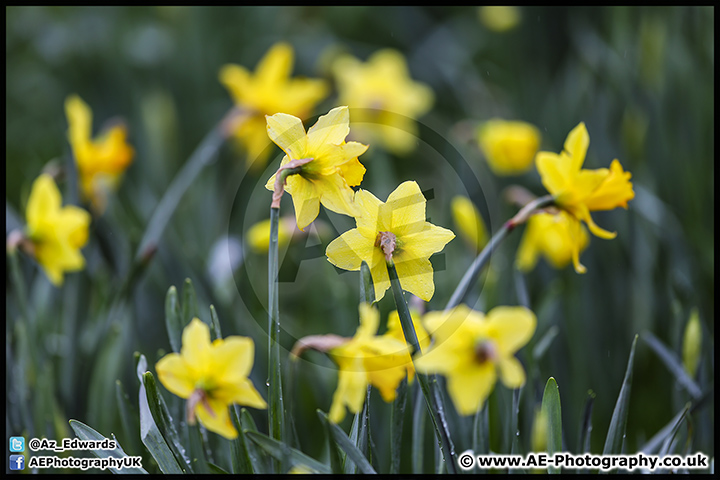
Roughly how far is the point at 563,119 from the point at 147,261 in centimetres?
156

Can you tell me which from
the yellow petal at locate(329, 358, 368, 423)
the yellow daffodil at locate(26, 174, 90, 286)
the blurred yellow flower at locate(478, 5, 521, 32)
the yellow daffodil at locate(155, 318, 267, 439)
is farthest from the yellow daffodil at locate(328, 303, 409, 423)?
the blurred yellow flower at locate(478, 5, 521, 32)

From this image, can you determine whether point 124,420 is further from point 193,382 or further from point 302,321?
point 302,321

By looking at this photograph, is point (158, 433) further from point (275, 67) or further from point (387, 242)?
point (275, 67)

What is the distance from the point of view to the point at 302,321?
1760 mm

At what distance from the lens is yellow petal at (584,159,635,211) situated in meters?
0.90

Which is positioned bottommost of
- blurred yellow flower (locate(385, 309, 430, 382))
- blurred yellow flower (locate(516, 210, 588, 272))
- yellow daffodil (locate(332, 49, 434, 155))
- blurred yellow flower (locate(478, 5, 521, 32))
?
blurred yellow flower (locate(385, 309, 430, 382))

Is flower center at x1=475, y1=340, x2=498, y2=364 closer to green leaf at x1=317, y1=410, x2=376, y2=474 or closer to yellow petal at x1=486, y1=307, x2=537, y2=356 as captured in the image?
yellow petal at x1=486, y1=307, x2=537, y2=356

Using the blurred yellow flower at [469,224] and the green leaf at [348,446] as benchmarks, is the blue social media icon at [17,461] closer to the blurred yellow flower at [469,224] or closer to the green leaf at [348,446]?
the green leaf at [348,446]

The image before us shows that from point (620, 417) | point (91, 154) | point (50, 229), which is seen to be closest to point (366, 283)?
point (620, 417)

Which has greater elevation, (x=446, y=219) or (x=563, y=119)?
(x=563, y=119)

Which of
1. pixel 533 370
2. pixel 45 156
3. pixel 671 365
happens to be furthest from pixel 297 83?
pixel 45 156

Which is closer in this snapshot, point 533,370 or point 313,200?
point 313,200

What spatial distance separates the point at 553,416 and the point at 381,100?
1537 mm

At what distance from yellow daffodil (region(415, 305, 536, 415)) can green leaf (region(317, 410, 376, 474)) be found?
0.54 feet
